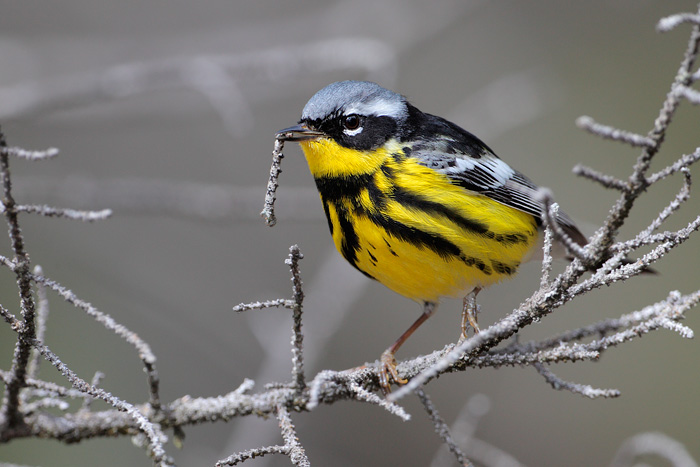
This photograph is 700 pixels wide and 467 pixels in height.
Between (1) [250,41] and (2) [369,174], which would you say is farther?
(1) [250,41]

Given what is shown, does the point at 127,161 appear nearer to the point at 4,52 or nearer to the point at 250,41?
the point at 250,41

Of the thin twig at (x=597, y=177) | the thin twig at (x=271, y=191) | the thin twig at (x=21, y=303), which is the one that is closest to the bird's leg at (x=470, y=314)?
the thin twig at (x=271, y=191)

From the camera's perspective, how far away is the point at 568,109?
29.2ft

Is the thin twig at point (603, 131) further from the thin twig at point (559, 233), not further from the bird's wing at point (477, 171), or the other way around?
the bird's wing at point (477, 171)

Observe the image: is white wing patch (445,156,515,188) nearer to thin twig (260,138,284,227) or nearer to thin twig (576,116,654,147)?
thin twig (260,138,284,227)

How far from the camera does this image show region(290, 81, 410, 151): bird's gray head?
12.6 ft

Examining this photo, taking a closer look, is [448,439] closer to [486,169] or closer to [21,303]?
[21,303]

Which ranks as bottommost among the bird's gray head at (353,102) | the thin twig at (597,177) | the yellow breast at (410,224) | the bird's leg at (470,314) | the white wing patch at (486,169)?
the thin twig at (597,177)

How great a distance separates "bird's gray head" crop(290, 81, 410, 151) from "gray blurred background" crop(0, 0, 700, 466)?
0.66 meters

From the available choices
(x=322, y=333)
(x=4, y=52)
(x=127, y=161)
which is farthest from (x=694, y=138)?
(x=4, y=52)

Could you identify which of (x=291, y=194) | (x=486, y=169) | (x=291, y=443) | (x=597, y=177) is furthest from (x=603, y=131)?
(x=291, y=194)

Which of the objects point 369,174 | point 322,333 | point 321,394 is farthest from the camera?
point 322,333

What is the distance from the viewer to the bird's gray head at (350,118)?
12.6ft

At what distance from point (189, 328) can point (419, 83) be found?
5.03m
